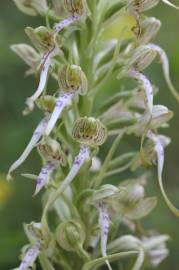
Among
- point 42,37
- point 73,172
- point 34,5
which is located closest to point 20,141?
point 34,5

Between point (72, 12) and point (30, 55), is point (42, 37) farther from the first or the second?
point (30, 55)

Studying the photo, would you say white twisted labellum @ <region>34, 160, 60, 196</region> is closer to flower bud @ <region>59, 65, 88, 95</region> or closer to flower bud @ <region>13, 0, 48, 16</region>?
flower bud @ <region>59, 65, 88, 95</region>

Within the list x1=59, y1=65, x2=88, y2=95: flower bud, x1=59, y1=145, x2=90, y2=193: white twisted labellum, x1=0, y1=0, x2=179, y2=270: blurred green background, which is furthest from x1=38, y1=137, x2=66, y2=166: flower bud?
x1=0, y1=0, x2=179, y2=270: blurred green background

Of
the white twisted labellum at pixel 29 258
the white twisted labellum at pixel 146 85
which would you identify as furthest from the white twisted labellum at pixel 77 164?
the white twisted labellum at pixel 29 258

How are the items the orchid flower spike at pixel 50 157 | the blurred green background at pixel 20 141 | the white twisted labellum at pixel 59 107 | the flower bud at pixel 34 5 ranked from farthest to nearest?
1. the blurred green background at pixel 20 141
2. the flower bud at pixel 34 5
3. the orchid flower spike at pixel 50 157
4. the white twisted labellum at pixel 59 107

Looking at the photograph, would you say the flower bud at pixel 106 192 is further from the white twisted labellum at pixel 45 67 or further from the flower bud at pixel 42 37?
the flower bud at pixel 42 37

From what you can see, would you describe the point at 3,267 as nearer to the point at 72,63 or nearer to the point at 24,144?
the point at 24,144
